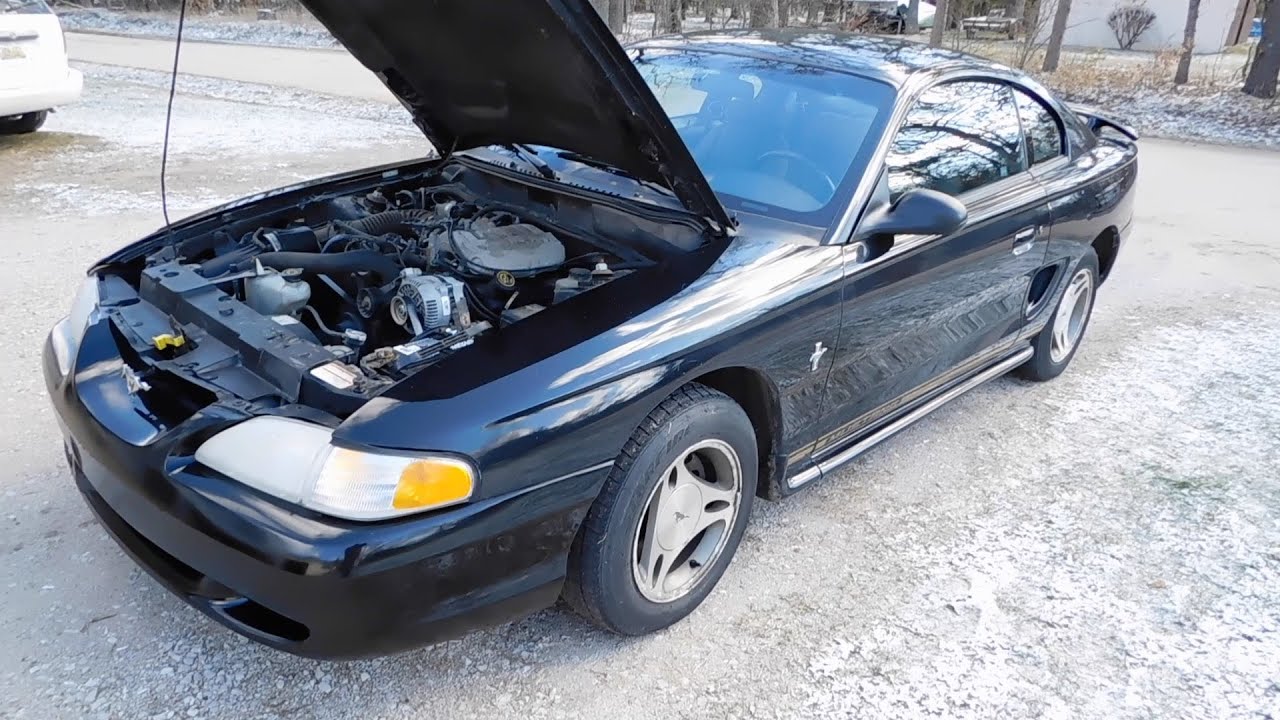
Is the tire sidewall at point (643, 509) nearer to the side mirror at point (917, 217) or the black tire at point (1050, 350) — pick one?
the side mirror at point (917, 217)

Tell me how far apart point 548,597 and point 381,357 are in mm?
765

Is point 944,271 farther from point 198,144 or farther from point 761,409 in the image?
point 198,144

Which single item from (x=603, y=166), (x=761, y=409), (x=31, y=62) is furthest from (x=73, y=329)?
(x=31, y=62)

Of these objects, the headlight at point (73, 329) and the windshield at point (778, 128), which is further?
the windshield at point (778, 128)

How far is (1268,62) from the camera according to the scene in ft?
42.8

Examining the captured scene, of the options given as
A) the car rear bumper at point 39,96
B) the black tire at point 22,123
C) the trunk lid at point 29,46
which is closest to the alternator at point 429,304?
the trunk lid at point 29,46

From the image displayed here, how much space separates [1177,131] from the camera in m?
12.1

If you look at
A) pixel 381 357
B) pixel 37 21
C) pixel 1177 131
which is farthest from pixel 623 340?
pixel 1177 131

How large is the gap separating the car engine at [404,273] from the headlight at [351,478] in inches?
14.9

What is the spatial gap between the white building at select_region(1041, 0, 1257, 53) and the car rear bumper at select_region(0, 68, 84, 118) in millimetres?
21771

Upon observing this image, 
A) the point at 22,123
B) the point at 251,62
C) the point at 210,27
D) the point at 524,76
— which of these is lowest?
the point at 22,123

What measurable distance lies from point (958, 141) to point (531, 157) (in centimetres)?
163

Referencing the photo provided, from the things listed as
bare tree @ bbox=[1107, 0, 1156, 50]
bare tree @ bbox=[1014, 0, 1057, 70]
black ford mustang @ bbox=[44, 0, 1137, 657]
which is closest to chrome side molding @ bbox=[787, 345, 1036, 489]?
black ford mustang @ bbox=[44, 0, 1137, 657]

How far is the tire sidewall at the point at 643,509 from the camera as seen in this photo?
2311mm
